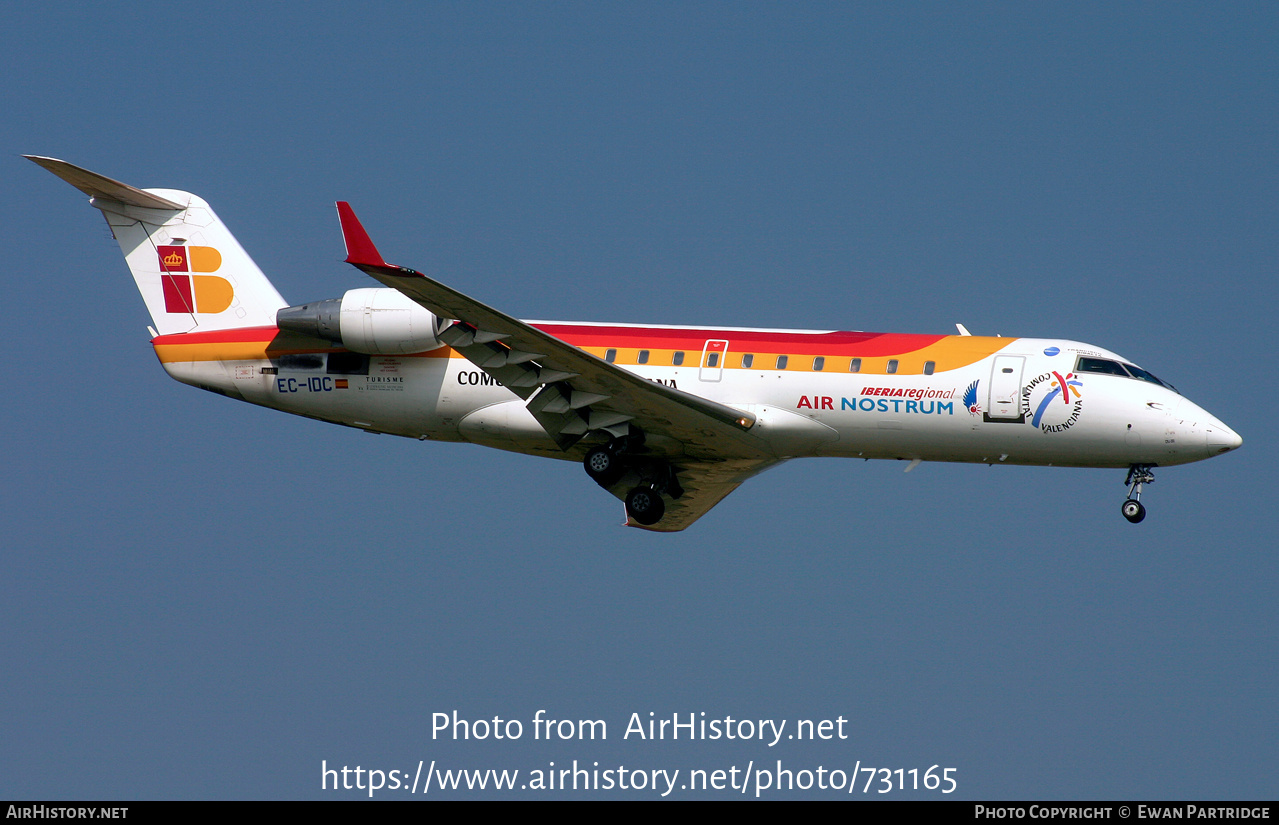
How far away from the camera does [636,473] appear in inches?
996

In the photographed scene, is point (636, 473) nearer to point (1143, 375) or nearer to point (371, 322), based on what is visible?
point (371, 322)

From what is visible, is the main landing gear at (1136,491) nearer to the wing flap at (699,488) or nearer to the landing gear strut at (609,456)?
the wing flap at (699,488)

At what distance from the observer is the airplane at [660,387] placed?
2225cm

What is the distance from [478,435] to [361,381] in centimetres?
227

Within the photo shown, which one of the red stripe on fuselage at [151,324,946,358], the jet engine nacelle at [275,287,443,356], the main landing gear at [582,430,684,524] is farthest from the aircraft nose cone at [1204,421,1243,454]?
the jet engine nacelle at [275,287,443,356]

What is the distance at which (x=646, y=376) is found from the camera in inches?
932

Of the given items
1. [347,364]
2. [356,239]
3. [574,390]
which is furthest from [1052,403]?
[347,364]

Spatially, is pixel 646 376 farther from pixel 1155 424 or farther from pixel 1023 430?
pixel 1155 424

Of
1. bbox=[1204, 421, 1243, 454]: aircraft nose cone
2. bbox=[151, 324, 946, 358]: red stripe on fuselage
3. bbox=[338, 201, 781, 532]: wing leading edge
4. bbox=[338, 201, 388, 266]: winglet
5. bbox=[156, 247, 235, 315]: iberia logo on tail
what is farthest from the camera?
bbox=[156, 247, 235, 315]: iberia logo on tail

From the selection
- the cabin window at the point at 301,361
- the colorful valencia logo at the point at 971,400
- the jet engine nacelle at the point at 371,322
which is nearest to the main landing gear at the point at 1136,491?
the colorful valencia logo at the point at 971,400

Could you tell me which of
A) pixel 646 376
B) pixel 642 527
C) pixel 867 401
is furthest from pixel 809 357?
pixel 642 527

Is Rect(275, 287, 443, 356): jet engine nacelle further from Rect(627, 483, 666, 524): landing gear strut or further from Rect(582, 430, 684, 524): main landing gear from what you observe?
Rect(627, 483, 666, 524): landing gear strut

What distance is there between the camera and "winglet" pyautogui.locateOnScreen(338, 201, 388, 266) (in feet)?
65.6

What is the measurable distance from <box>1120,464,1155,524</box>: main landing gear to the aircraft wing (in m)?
5.81
